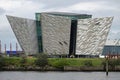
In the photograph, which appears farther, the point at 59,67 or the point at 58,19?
the point at 58,19

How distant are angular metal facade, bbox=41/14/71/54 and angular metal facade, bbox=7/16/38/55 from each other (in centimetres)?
411

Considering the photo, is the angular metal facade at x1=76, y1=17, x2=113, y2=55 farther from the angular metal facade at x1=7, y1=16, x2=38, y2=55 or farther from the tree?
the tree

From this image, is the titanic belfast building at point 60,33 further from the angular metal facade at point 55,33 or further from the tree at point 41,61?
the tree at point 41,61

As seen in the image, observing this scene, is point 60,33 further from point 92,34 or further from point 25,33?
point 25,33

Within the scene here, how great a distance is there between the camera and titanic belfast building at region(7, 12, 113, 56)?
16062 cm

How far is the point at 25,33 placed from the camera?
16062 cm

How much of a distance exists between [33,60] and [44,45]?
1033 inches

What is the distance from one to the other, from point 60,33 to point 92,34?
1015 centimetres

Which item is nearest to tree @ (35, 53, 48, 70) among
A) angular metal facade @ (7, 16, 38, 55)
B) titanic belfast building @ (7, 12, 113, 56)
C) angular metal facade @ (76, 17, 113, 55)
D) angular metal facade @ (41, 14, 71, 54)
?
angular metal facade @ (7, 16, 38, 55)

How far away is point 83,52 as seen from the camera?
16388 cm
